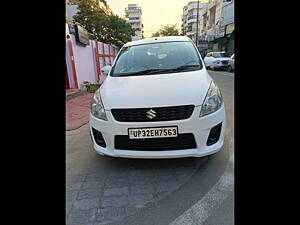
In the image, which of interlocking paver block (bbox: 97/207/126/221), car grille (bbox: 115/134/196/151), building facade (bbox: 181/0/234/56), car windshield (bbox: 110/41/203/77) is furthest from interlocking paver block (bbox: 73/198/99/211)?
building facade (bbox: 181/0/234/56)

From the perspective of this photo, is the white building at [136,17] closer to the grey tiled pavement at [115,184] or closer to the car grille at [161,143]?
the grey tiled pavement at [115,184]

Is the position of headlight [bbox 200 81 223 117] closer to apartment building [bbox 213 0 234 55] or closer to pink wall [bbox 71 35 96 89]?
pink wall [bbox 71 35 96 89]

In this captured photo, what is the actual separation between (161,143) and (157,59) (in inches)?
64.8

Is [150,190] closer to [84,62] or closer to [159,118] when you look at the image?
[159,118]

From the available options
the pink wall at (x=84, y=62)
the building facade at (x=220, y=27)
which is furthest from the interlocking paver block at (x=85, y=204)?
the building facade at (x=220, y=27)

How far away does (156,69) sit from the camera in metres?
3.32

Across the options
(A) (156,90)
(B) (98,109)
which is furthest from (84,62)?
(A) (156,90)

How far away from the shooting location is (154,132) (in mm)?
2385

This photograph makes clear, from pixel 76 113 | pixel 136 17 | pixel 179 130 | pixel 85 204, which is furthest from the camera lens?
pixel 136 17

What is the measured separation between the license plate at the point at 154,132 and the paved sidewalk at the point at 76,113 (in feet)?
8.97
